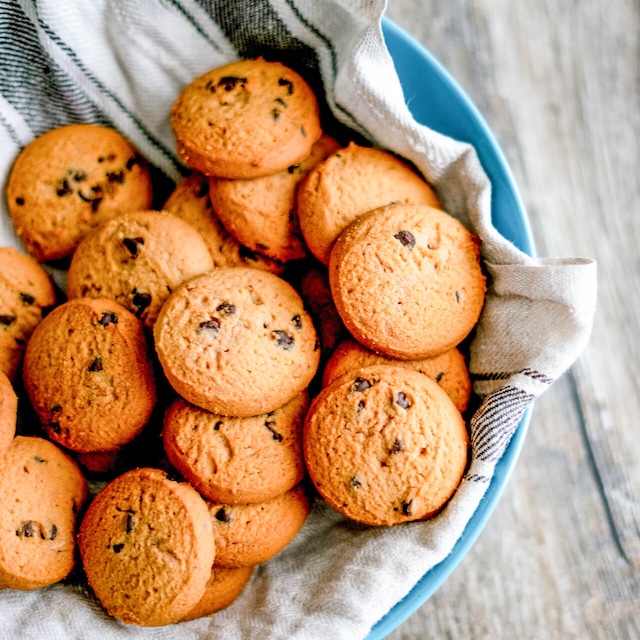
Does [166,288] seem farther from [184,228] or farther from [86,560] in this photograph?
[86,560]

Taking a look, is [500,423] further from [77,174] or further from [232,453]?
[77,174]

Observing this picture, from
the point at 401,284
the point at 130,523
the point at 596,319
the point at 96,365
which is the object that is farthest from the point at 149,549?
the point at 596,319

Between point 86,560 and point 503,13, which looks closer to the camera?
point 86,560

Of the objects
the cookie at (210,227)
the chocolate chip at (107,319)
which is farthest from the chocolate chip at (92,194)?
the chocolate chip at (107,319)

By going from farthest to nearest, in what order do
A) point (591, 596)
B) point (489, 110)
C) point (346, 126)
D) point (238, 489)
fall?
point (489, 110), point (591, 596), point (346, 126), point (238, 489)

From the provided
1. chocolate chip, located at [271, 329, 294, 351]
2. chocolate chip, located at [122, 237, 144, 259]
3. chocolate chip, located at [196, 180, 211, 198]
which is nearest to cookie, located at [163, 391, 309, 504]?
chocolate chip, located at [271, 329, 294, 351]

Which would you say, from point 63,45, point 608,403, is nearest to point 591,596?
point 608,403
